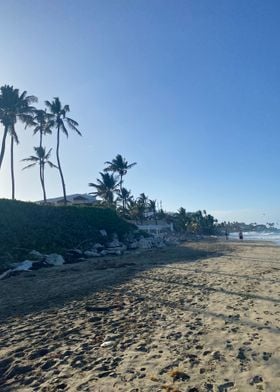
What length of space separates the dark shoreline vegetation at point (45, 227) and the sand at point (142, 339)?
443 inches

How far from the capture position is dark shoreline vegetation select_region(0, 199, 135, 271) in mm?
23141

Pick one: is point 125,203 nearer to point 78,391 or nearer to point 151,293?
point 151,293

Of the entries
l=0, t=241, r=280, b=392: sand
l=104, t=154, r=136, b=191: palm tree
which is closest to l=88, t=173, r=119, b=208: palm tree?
l=104, t=154, r=136, b=191: palm tree

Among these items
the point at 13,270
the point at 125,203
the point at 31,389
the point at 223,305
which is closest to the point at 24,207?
the point at 13,270

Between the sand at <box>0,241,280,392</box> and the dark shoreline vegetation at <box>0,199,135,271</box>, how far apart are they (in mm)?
11258

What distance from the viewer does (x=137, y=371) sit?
15.4 ft

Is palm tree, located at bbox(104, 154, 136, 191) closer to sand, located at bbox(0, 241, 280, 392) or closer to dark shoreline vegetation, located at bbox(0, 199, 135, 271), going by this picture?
dark shoreline vegetation, located at bbox(0, 199, 135, 271)

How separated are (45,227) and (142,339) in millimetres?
24161

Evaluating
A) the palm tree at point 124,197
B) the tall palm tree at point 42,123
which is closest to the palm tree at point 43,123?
the tall palm tree at point 42,123

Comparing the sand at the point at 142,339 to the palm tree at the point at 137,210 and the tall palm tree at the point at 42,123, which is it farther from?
the palm tree at the point at 137,210

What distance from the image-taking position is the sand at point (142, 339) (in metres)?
4.46

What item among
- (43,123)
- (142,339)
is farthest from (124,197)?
(142,339)

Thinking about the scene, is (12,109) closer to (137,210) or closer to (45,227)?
(45,227)

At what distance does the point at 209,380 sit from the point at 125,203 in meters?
61.4
